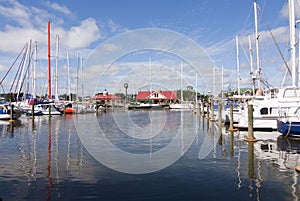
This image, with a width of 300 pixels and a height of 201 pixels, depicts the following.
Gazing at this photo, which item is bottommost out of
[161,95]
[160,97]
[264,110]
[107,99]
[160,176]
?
[160,176]

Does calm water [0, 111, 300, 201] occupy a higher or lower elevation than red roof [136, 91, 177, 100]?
lower

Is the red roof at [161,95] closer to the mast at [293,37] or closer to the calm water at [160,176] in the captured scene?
the mast at [293,37]

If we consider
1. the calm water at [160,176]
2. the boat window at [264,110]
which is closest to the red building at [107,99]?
the boat window at [264,110]

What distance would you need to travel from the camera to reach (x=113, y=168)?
544 inches

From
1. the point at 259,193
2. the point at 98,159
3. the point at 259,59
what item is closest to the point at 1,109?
the point at 98,159

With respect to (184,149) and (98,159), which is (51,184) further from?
(184,149)

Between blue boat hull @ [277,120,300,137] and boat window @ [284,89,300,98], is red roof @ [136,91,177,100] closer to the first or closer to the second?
boat window @ [284,89,300,98]

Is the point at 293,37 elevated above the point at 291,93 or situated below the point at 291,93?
above

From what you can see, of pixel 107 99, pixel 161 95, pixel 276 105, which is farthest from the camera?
pixel 107 99

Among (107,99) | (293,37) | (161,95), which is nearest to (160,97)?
(161,95)

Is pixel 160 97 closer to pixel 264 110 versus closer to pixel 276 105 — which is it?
pixel 264 110

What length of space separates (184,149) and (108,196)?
1041 cm

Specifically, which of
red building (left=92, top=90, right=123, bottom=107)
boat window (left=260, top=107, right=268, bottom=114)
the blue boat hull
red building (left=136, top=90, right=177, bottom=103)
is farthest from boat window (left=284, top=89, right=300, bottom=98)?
red building (left=92, top=90, right=123, bottom=107)

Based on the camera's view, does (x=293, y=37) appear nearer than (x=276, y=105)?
No
